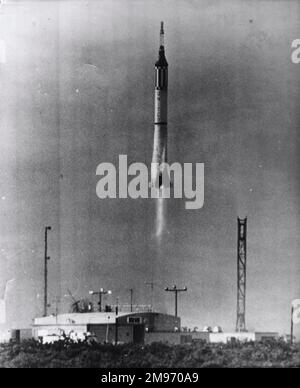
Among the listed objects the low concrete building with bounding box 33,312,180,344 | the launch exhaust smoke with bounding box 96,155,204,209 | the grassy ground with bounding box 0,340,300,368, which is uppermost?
the launch exhaust smoke with bounding box 96,155,204,209

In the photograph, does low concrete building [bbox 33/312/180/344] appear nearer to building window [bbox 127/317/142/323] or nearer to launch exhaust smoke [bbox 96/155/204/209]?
building window [bbox 127/317/142/323]

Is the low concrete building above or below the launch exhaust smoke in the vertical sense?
below

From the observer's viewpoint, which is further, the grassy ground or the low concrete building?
the low concrete building

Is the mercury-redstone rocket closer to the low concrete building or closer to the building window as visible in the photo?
the building window

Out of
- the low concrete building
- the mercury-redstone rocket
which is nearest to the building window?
the low concrete building

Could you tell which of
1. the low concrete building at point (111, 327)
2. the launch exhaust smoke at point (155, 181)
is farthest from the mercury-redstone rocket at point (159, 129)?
the low concrete building at point (111, 327)
